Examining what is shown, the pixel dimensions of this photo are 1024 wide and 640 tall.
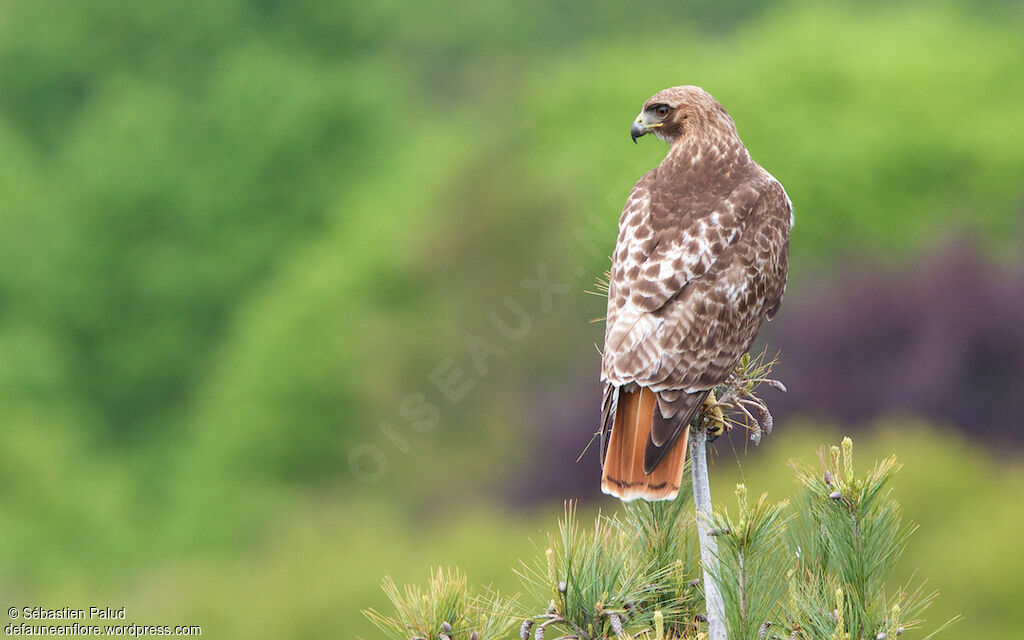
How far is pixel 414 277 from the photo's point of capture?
15.4 meters

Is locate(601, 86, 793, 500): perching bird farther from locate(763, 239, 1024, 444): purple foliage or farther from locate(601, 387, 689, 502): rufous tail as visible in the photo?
locate(763, 239, 1024, 444): purple foliage

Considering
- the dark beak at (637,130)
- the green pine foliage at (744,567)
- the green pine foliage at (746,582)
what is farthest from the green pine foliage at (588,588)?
the dark beak at (637,130)

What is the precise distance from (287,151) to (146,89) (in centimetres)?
297

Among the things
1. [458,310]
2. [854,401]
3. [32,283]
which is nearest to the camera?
[854,401]

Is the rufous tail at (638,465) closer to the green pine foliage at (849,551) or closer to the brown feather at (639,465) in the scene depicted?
the brown feather at (639,465)

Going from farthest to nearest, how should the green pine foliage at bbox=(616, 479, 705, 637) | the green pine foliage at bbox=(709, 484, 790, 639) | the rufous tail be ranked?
the green pine foliage at bbox=(616, 479, 705, 637), the rufous tail, the green pine foliage at bbox=(709, 484, 790, 639)

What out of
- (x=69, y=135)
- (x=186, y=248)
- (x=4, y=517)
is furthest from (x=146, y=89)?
(x=4, y=517)

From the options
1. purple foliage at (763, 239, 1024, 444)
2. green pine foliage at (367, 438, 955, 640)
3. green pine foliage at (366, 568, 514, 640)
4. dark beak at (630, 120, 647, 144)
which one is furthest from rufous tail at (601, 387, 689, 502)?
purple foliage at (763, 239, 1024, 444)

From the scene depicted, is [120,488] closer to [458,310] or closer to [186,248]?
[186,248]

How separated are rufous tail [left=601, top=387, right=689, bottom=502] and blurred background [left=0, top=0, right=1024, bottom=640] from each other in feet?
18.1

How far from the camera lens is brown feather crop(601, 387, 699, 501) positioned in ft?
10.6

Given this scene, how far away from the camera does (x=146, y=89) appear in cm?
2208

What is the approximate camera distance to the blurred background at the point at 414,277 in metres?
11.1

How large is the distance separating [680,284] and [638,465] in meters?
0.60
